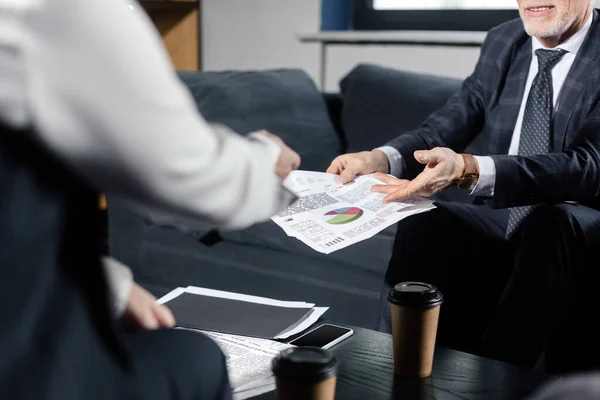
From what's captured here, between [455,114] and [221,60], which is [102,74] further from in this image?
[221,60]

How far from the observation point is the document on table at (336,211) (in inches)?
50.0

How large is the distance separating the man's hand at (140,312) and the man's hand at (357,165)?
74 centimetres

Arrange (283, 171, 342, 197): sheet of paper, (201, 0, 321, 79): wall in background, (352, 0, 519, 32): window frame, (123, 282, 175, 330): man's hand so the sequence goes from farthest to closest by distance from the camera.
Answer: (201, 0, 321, 79): wall in background → (352, 0, 519, 32): window frame → (283, 171, 342, 197): sheet of paper → (123, 282, 175, 330): man's hand

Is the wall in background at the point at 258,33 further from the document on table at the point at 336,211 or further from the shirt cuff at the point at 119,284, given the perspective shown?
the shirt cuff at the point at 119,284

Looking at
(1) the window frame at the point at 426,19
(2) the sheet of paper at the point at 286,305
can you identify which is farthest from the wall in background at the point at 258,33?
(2) the sheet of paper at the point at 286,305

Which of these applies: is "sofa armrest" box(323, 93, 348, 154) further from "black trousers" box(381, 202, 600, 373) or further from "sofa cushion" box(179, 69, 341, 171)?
"black trousers" box(381, 202, 600, 373)

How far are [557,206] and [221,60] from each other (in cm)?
217

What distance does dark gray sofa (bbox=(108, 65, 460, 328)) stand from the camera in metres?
2.00

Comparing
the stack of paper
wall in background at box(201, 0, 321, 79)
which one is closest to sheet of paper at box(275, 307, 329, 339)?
the stack of paper

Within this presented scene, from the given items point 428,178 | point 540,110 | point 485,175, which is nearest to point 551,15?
point 540,110

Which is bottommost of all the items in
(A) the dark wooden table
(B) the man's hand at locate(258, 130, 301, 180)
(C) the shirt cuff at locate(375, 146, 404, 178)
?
(A) the dark wooden table

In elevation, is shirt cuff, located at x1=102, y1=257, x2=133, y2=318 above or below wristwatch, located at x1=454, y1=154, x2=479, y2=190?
above

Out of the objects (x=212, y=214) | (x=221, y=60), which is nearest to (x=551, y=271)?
(x=212, y=214)

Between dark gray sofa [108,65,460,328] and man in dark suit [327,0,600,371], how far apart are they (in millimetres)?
258
